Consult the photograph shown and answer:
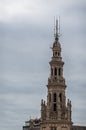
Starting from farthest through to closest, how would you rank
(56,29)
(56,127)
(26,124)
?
1. (26,124)
2. (56,29)
3. (56,127)

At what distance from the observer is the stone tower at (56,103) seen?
430 feet

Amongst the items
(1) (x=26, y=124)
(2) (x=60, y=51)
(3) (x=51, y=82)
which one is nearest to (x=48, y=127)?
(3) (x=51, y=82)

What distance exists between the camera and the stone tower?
131125 mm

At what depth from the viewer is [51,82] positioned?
134750 millimetres

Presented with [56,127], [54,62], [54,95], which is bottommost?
[56,127]

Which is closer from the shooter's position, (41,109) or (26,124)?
(41,109)

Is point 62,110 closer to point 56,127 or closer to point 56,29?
point 56,127

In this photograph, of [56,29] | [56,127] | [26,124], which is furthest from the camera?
[26,124]

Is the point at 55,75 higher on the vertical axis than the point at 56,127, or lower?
higher

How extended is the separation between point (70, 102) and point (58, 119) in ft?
21.6

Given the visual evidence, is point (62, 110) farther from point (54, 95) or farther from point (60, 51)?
point (60, 51)

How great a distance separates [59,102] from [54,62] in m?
11.9

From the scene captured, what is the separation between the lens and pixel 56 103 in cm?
13350

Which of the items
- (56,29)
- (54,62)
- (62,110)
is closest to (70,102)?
(62,110)
